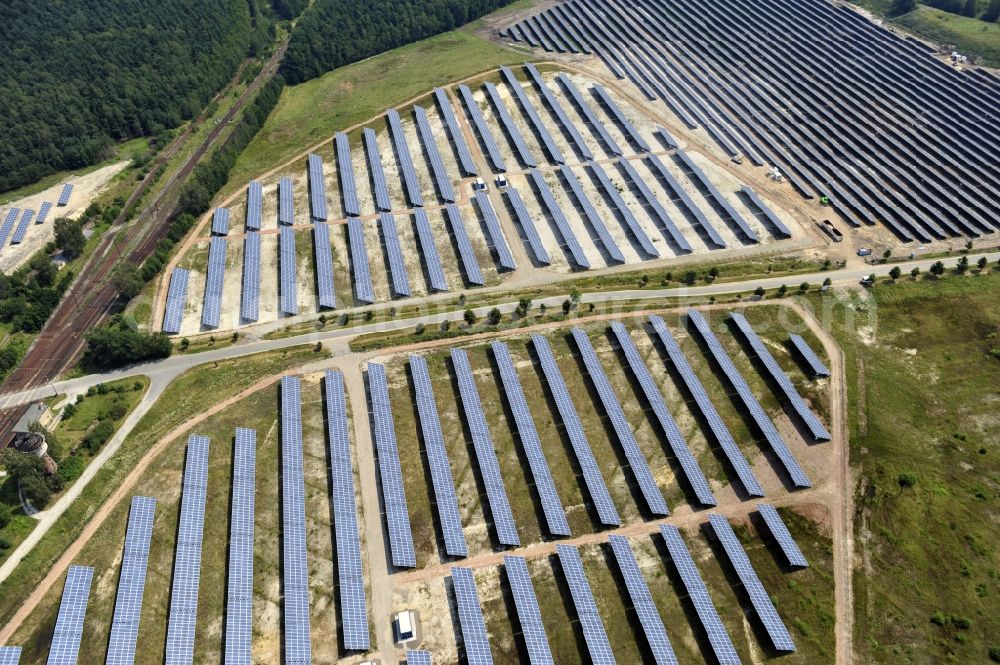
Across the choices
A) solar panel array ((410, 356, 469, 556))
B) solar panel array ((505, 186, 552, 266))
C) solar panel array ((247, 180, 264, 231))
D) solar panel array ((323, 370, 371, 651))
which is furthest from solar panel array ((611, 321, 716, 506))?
solar panel array ((247, 180, 264, 231))

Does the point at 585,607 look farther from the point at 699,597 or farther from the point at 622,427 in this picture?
the point at 622,427

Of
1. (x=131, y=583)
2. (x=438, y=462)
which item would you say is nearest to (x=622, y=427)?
(x=438, y=462)

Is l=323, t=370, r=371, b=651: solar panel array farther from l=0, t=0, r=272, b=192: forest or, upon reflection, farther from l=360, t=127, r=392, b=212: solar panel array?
l=0, t=0, r=272, b=192: forest

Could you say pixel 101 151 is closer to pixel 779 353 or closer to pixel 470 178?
pixel 470 178

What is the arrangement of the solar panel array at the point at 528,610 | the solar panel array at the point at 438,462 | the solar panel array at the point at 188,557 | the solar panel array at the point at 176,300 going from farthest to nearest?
the solar panel array at the point at 176,300 < the solar panel array at the point at 438,462 < the solar panel array at the point at 528,610 < the solar panel array at the point at 188,557

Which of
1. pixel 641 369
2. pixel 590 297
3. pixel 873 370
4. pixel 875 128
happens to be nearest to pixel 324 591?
pixel 641 369

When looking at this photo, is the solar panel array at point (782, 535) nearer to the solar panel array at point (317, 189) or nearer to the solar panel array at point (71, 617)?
the solar panel array at point (71, 617)

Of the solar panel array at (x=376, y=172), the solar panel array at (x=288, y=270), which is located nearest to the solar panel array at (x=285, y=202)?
the solar panel array at (x=288, y=270)
